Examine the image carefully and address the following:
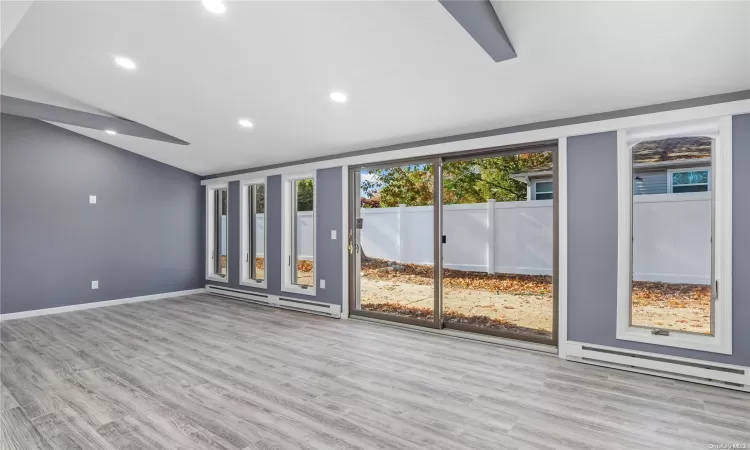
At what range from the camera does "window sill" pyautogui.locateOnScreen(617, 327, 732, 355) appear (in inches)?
116

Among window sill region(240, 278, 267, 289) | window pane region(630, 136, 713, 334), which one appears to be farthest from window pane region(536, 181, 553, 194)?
window sill region(240, 278, 267, 289)

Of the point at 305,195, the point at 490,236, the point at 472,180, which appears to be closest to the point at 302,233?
the point at 305,195

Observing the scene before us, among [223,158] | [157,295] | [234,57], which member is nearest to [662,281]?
[234,57]

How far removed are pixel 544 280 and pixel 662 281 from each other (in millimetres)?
1257

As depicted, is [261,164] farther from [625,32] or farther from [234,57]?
[625,32]

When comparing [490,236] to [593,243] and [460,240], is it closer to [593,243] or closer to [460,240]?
[460,240]

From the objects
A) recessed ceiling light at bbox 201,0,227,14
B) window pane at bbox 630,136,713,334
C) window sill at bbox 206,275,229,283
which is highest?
recessed ceiling light at bbox 201,0,227,14

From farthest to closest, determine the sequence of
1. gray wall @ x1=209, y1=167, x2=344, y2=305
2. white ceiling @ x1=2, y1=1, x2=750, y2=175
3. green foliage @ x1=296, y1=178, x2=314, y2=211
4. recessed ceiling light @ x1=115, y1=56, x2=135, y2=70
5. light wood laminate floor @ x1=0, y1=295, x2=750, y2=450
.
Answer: green foliage @ x1=296, y1=178, x2=314, y2=211, gray wall @ x1=209, y1=167, x2=344, y2=305, recessed ceiling light @ x1=115, y1=56, x2=135, y2=70, white ceiling @ x1=2, y1=1, x2=750, y2=175, light wood laminate floor @ x1=0, y1=295, x2=750, y2=450

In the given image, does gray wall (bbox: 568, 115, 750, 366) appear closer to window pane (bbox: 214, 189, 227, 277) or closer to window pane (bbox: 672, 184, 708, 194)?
window pane (bbox: 672, 184, 708, 194)

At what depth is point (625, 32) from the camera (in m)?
2.40

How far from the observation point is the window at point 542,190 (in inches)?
203

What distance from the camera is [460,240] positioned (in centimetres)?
538

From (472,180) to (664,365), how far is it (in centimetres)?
302

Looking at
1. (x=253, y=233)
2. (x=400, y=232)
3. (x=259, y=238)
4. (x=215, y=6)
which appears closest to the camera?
(x=215, y=6)
